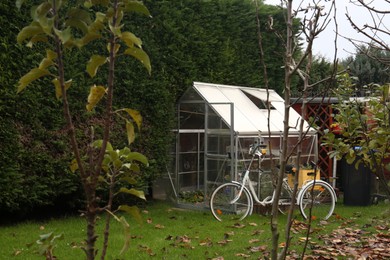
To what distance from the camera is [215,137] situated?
919 cm

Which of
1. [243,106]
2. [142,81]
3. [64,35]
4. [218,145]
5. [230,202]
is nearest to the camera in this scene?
[64,35]

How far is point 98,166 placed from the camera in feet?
4.66

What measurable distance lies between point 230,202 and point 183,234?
1.73 metres

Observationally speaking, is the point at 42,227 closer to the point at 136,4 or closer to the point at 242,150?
the point at 242,150

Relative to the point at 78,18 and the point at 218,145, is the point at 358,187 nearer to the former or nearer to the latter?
the point at 218,145

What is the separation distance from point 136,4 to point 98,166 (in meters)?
0.48

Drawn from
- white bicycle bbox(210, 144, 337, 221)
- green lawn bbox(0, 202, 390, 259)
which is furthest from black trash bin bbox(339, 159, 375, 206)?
white bicycle bbox(210, 144, 337, 221)

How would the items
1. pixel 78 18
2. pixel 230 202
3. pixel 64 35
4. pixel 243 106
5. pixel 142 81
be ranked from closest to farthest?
pixel 64 35 < pixel 78 18 < pixel 230 202 < pixel 142 81 < pixel 243 106

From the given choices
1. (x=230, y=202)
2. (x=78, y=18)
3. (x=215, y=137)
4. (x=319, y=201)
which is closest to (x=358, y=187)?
(x=319, y=201)

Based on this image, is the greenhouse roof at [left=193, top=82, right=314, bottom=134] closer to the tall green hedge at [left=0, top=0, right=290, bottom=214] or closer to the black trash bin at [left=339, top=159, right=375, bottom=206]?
the tall green hedge at [left=0, top=0, right=290, bottom=214]

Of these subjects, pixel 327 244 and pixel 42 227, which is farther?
pixel 42 227

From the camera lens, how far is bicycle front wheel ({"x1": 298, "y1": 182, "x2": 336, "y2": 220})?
8508 mm

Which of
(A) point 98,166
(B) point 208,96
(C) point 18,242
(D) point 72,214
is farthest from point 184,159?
(A) point 98,166

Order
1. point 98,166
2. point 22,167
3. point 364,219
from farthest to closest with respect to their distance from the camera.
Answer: point 364,219, point 22,167, point 98,166
